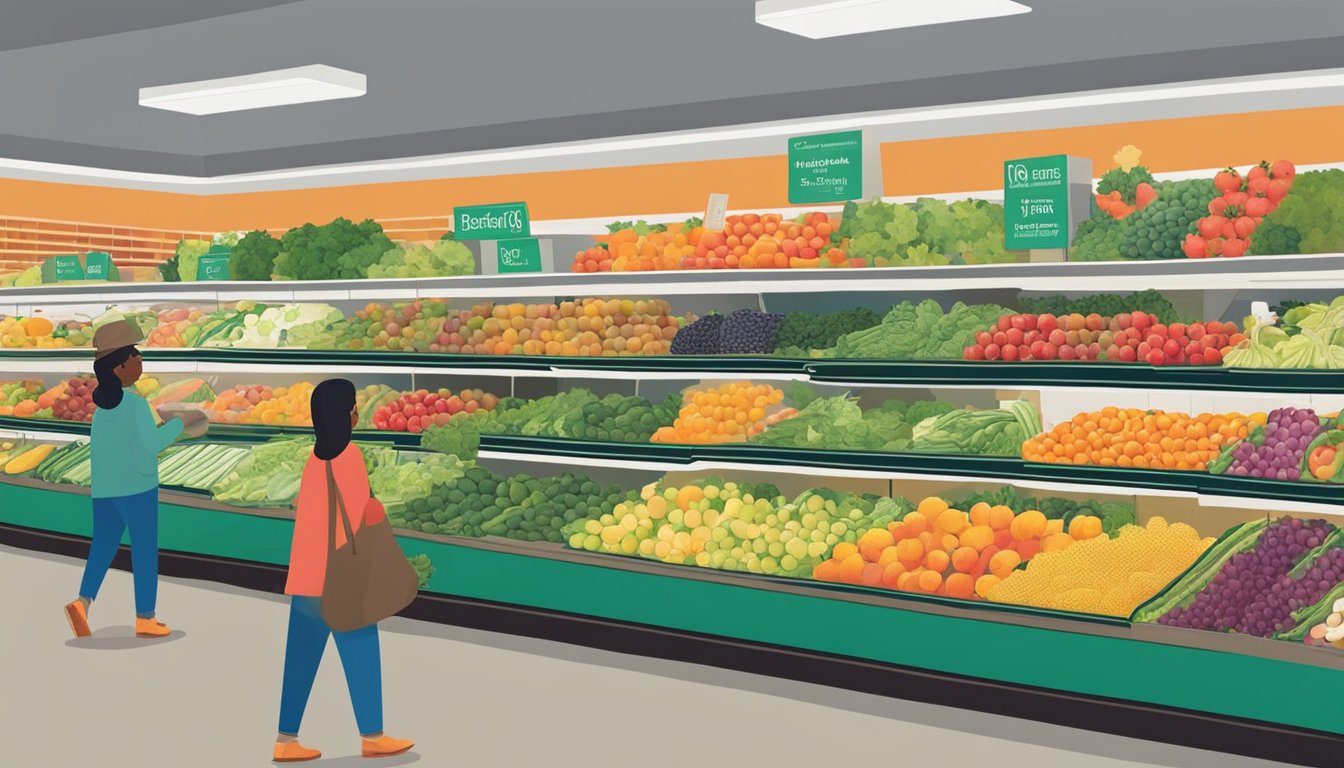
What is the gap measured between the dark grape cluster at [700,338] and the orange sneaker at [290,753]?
2904 mm

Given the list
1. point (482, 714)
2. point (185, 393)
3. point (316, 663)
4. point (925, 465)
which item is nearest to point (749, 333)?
point (925, 465)

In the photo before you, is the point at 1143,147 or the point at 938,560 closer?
the point at 938,560

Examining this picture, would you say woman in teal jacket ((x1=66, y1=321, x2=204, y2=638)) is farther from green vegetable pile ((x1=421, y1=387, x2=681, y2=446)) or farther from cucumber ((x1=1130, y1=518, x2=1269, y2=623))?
cucumber ((x1=1130, y1=518, x2=1269, y2=623))

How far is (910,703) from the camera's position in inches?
205

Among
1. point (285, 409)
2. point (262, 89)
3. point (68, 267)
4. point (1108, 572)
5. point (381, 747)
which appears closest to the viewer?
point (381, 747)

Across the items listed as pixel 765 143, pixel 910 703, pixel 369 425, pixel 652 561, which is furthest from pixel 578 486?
pixel 765 143

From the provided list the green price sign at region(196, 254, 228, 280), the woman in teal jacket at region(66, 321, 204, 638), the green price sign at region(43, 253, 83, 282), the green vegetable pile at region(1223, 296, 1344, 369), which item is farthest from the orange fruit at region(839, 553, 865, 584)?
the green price sign at region(43, 253, 83, 282)

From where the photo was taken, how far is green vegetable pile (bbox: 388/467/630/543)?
661 centimetres

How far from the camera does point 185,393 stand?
30.6 ft

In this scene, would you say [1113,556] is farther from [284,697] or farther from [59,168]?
[59,168]

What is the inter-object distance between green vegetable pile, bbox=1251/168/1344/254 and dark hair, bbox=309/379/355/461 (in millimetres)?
3568

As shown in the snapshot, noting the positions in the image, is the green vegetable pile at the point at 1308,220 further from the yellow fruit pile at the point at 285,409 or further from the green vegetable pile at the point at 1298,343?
the yellow fruit pile at the point at 285,409

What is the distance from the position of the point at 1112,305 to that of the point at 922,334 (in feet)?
2.79

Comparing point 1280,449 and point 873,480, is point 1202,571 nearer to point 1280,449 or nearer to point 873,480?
point 1280,449
